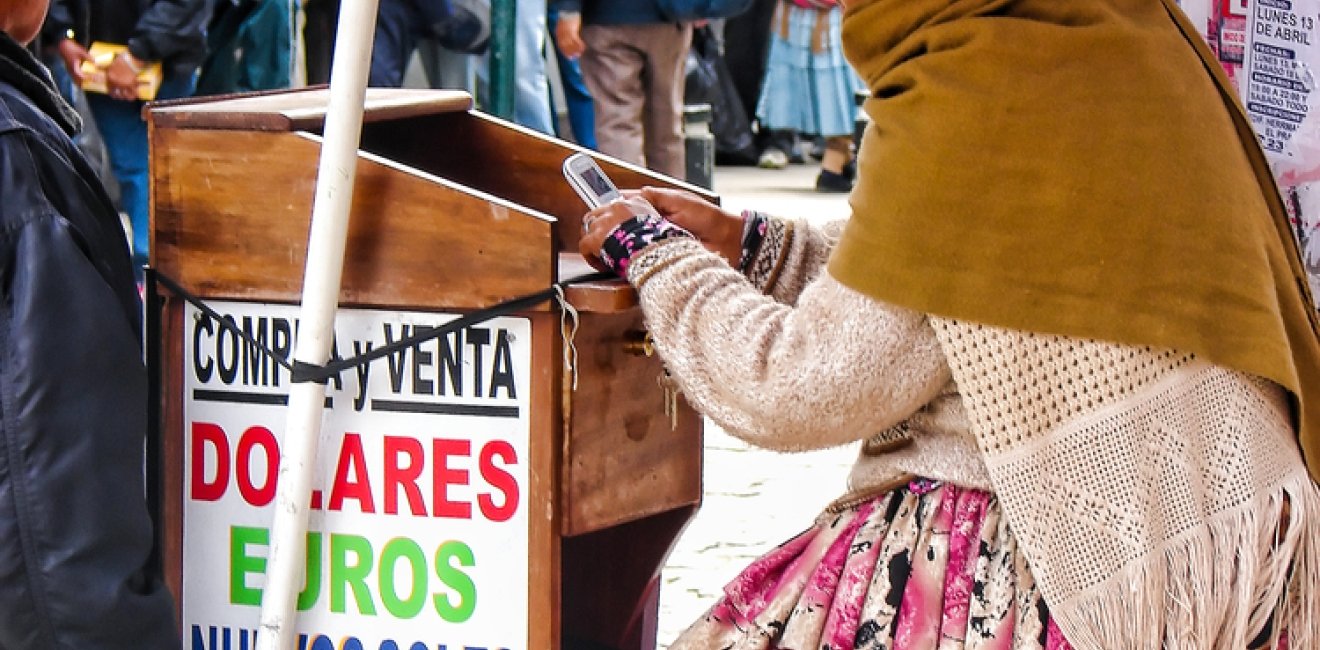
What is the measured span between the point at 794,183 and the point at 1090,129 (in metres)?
8.43

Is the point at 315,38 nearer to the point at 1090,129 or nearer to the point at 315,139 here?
the point at 315,139

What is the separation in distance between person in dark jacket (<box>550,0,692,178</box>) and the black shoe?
9.81ft

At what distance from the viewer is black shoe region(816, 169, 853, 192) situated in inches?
380

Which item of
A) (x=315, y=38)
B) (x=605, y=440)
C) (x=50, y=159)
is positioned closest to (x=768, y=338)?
(x=605, y=440)

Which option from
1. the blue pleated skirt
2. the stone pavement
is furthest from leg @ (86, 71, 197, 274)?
the blue pleated skirt

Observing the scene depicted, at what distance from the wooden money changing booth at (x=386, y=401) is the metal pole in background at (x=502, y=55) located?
2.74 meters

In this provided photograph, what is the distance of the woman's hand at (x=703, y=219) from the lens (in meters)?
2.21

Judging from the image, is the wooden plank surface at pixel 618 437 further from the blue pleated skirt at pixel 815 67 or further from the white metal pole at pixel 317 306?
the blue pleated skirt at pixel 815 67

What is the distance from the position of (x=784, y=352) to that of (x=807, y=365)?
0.12 ft

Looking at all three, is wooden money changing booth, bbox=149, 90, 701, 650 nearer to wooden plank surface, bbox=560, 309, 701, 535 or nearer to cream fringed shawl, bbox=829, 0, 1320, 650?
wooden plank surface, bbox=560, 309, 701, 535

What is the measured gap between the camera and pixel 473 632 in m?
2.08

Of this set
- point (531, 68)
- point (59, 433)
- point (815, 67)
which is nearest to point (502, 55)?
point (531, 68)

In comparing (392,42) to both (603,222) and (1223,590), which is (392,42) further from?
(1223,590)

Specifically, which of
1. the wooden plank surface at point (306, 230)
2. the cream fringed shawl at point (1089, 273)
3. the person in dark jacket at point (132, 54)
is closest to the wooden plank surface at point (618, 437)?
the wooden plank surface at point (306, 230)
